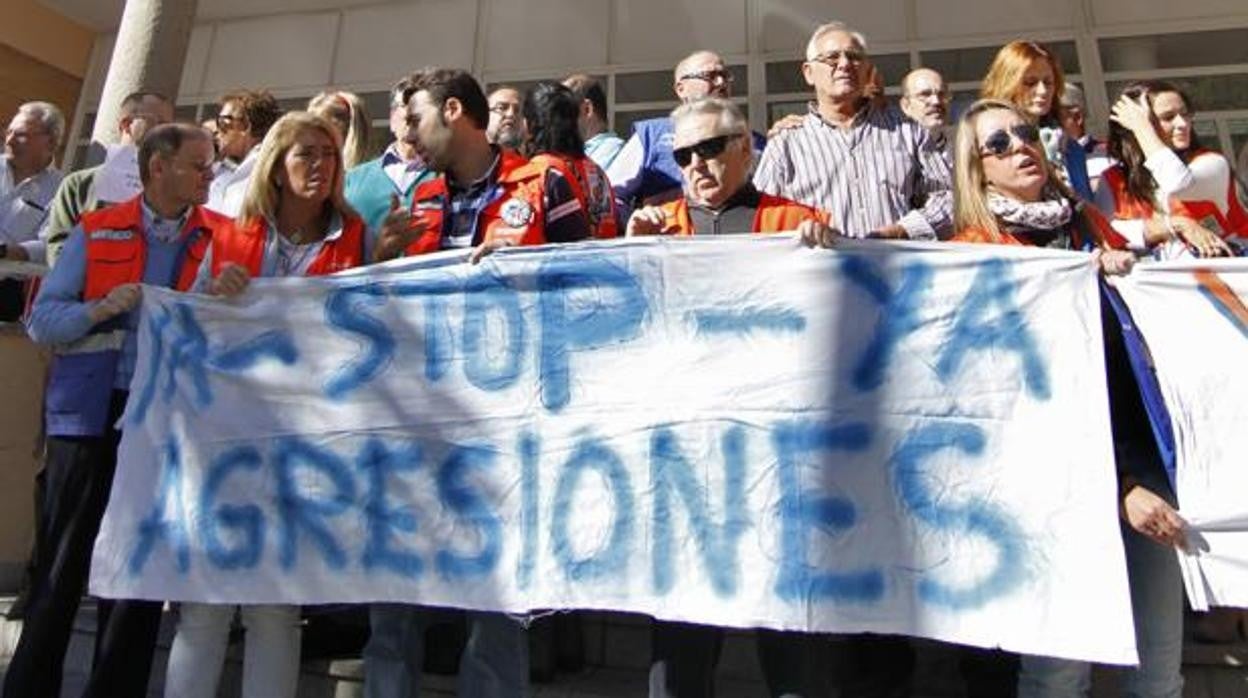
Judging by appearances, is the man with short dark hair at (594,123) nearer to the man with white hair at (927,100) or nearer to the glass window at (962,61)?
the man with white hair at (927,100)

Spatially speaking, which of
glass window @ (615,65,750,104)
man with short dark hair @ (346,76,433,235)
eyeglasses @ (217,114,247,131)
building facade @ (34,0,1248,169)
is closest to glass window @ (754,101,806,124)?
building facade @ (34,0,1248,169)

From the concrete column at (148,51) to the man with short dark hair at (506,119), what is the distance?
2.64m

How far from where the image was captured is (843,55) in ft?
12.1

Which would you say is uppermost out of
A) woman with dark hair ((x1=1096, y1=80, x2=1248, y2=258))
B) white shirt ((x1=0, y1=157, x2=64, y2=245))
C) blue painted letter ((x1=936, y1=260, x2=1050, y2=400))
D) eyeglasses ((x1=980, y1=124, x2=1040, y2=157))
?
white shirt ((x1=0, y1=157, x2=64, y2=245))

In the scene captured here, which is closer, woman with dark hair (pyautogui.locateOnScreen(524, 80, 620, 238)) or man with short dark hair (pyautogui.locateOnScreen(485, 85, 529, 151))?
woman with dark hair (pyautogui.locateOnScreen(524, 80, 620, 238))

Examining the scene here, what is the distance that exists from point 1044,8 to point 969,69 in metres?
0.83

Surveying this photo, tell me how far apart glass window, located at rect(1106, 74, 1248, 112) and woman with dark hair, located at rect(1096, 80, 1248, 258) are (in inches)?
211

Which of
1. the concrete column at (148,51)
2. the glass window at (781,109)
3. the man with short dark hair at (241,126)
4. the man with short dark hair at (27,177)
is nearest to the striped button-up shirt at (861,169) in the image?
the man with short dark hair at (241,126)

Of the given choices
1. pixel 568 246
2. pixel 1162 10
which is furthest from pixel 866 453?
pixel 1162 10

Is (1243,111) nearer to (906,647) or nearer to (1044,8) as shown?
(1044,8)

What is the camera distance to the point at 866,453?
2.58 meters

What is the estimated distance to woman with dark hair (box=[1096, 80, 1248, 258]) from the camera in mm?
3324

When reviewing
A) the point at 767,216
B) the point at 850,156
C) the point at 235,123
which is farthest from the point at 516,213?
the point at 235,123

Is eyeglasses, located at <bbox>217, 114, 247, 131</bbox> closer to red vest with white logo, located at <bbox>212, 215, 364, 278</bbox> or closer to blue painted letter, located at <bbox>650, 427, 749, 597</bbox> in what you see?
red vest with white logo, located at <bbox>212, 215, 364, 278</bbox>
